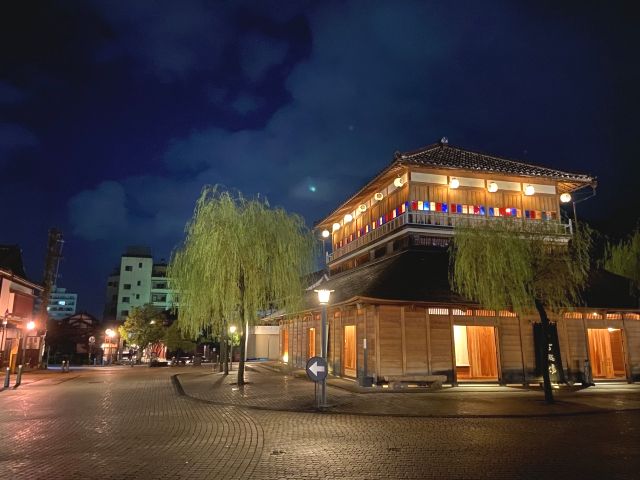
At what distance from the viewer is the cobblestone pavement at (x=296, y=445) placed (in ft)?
22.8

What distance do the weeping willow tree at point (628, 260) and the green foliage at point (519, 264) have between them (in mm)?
9083

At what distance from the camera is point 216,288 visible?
56.0 feet

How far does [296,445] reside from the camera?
859 cm

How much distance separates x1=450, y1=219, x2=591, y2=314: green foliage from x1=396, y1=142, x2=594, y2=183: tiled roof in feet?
21.8

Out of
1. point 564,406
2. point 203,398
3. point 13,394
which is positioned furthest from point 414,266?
point 13,394

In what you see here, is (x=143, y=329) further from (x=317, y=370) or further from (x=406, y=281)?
(x=317, y=370)

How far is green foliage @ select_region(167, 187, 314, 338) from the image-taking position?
1725 centimetres

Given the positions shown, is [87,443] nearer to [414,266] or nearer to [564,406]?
[564,406]

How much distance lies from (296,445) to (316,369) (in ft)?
13.5

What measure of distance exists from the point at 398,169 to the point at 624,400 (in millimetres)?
13406

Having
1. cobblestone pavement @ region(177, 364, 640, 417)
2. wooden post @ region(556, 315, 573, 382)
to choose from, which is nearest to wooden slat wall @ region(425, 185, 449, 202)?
wooden post @ region(556, 315, 573, 382)

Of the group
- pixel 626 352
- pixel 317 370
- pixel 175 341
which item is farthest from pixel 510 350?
pixel 175 341

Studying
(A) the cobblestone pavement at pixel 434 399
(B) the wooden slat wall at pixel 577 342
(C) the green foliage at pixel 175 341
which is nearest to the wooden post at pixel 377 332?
(A) the cobblestone pavement at pixel 434 399

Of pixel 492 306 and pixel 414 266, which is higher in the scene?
pixel 414 266
